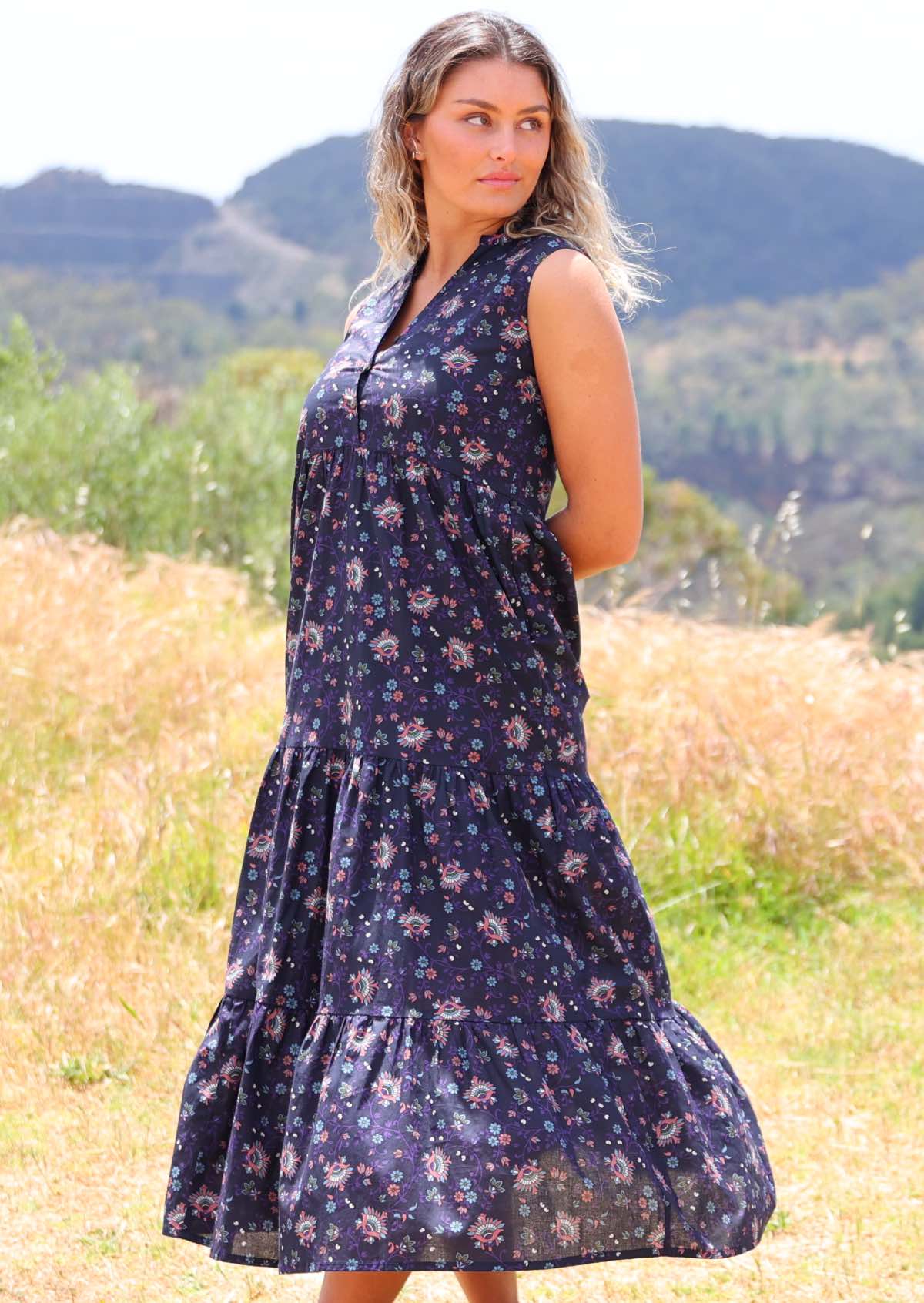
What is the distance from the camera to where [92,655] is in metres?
5.46

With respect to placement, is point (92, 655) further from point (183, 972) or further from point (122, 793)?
point (183, 972)

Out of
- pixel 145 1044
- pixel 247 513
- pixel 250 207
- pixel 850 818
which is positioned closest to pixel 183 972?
pixel 145 1044

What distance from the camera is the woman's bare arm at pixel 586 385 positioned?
6.30 ft

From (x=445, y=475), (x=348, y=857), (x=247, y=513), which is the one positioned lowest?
(x=247, y=513)

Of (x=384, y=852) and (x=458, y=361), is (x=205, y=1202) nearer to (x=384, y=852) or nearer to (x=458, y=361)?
(x=384, y=852)

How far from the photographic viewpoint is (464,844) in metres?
1.85

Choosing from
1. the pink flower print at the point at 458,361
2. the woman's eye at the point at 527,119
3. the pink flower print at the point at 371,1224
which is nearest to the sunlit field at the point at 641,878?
the pink flower print at the point at 371,1224

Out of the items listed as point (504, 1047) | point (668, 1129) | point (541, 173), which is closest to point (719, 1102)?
point (668, 1129)

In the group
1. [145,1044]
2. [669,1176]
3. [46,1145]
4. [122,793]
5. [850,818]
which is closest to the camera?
[669,1176]

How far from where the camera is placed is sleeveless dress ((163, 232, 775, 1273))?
174cm

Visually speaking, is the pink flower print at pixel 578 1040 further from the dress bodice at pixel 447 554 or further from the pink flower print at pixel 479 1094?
the dress bodice at pixel 447 554

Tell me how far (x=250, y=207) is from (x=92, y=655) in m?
93.8

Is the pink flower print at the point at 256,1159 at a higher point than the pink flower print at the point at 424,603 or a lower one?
lower

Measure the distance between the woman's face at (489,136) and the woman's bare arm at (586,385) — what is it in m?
0.16
